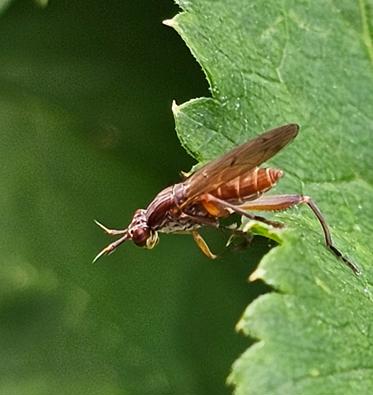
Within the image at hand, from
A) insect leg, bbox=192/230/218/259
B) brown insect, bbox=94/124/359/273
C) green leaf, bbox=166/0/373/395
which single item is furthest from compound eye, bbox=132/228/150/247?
green leaf, bbox=166/0/373/395

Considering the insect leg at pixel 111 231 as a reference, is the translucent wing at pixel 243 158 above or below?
above

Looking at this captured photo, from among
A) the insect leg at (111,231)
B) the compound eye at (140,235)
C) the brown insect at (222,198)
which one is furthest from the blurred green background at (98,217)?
the compound eye at (140,235)

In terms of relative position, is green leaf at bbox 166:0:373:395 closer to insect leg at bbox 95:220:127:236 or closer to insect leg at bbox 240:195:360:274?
insect leg at bbox 240:195:360:274

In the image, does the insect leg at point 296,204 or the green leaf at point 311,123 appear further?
the insect leg at point 296,204

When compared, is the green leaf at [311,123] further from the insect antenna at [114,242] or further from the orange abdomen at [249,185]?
the insect antenna at [114,242]

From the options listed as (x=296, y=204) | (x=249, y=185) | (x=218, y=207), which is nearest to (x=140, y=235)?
(x=218, y=207)

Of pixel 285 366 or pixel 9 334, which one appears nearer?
pixel 285 366

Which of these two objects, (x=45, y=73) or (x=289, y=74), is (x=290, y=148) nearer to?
(x=289, y=74)

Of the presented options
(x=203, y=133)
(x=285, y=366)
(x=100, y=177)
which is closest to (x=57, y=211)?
(x=100, y=177)
